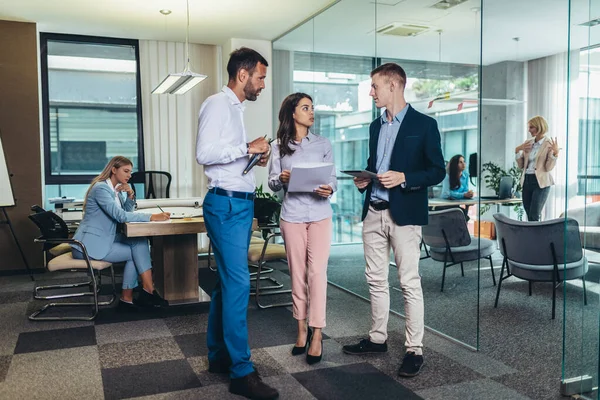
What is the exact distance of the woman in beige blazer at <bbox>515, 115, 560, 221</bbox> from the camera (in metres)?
3.10

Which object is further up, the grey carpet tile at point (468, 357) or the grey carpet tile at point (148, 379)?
the grey carpet tile at point (148, 379)

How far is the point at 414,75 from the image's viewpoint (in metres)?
3.99

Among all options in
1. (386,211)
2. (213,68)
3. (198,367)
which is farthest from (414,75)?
(213,68)

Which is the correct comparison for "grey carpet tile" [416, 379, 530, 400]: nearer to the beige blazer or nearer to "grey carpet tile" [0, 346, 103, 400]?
the beige blazer

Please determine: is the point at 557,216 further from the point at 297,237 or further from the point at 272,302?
the point at 272,302

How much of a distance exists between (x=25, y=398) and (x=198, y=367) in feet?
2.83

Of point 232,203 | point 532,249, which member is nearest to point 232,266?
point 232,203

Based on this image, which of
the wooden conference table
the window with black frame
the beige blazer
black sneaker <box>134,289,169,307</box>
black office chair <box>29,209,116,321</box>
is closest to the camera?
the beige blazer

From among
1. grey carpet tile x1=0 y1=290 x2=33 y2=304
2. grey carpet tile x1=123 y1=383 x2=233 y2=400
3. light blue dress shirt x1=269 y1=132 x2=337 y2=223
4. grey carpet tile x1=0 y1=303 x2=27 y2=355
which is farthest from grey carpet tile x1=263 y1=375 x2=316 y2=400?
grey carpet tile x1=0 y1=290 x2=33 y2=304

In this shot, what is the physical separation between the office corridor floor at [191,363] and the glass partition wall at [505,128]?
261 millimetres

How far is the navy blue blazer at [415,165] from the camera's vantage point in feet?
9.77

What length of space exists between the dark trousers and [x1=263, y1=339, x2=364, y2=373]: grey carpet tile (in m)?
1.35

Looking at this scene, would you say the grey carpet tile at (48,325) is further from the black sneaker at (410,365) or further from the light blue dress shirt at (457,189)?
the light blue dress shirt at (457,189)

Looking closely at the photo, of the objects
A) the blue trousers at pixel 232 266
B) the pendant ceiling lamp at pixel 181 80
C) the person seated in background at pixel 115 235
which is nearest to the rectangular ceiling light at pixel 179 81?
the pendant ceiling lamp at pixel 181 80
